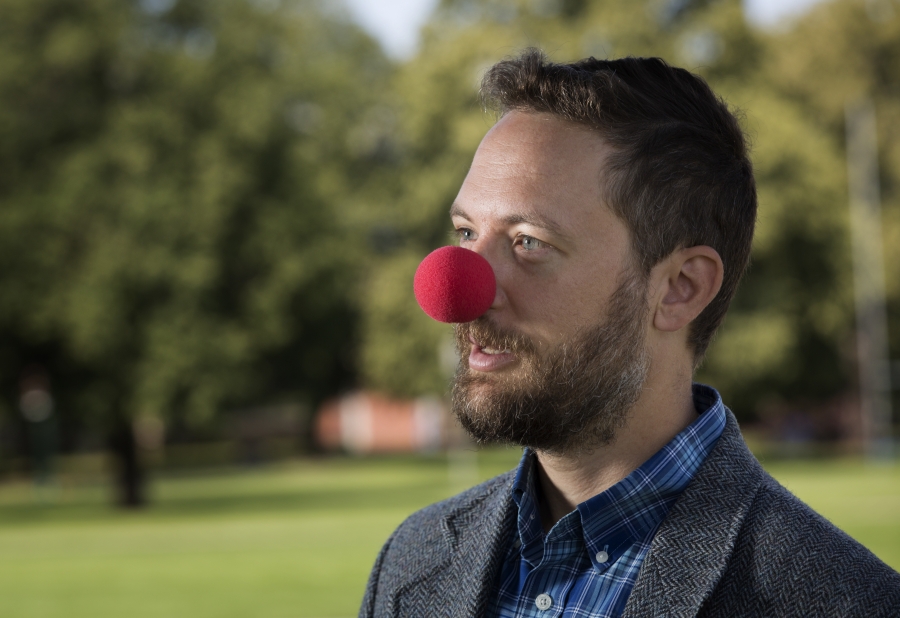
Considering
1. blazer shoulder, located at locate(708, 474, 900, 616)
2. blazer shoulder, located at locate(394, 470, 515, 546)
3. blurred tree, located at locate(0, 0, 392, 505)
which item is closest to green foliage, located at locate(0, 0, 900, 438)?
blurred tree, located at locate(0, 0, 392, 505)

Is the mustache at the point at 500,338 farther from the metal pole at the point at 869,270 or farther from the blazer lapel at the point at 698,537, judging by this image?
the metal pole at the point at 869,270

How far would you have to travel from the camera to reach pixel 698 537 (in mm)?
1925

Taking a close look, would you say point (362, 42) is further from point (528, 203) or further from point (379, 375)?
point (528, 203)

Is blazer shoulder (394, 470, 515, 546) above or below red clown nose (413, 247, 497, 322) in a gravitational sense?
below

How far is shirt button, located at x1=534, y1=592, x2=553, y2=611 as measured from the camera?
202cm

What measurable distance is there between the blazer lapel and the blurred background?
9842mm

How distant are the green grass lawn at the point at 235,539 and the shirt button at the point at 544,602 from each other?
9.30m

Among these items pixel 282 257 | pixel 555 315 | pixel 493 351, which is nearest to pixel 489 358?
pixel 493 351

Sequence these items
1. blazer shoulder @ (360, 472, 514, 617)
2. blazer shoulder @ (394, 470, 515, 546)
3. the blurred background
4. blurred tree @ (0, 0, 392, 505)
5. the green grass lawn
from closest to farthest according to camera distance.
→ blazer shoulder @ (360, 472, 514, 617), blazer shoulder @ (394, 470, 515, 546), the green grass lawn, the blurred background, blurred tree @ (0, 0, 392, 505)

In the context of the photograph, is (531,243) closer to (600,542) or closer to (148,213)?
(600,542)

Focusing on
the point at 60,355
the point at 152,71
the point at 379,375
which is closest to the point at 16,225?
the point at 60,355

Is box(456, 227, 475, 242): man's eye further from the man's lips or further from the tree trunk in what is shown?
the tree trunk

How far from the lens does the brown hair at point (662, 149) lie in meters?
2.12

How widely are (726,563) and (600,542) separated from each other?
0.25 m
